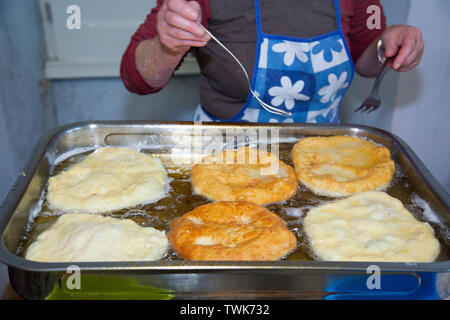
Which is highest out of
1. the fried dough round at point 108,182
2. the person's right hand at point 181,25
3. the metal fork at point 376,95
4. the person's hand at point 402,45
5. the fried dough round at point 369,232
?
the person's right hand at point 181,25

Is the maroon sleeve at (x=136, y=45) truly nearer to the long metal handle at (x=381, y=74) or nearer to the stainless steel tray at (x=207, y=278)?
the long metal handle at (x=381, y=74)

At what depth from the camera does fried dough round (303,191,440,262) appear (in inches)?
44.6

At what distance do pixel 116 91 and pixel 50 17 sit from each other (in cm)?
61

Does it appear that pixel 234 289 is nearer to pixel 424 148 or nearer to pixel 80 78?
pixel 424 148

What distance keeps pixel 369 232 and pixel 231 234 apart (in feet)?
1.33

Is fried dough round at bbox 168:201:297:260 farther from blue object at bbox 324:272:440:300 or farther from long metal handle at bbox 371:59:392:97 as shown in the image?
long metal handle at bbox 371:59:392:97

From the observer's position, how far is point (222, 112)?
6.16ft

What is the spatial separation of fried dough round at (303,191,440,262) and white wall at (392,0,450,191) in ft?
3.39

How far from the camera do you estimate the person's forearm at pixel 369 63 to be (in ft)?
6.23

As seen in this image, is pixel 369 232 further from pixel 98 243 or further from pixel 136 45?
pixel 136 45

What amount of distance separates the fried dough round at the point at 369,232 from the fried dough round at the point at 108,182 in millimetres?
540

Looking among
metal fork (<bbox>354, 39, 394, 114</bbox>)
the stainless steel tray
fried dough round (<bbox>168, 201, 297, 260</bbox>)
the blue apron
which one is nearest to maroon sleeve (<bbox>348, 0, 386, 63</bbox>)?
the blue apron

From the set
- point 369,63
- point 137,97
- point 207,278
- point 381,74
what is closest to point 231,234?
point 207,278

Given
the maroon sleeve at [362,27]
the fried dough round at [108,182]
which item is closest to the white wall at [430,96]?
the maroon sleeve at [362,27]
